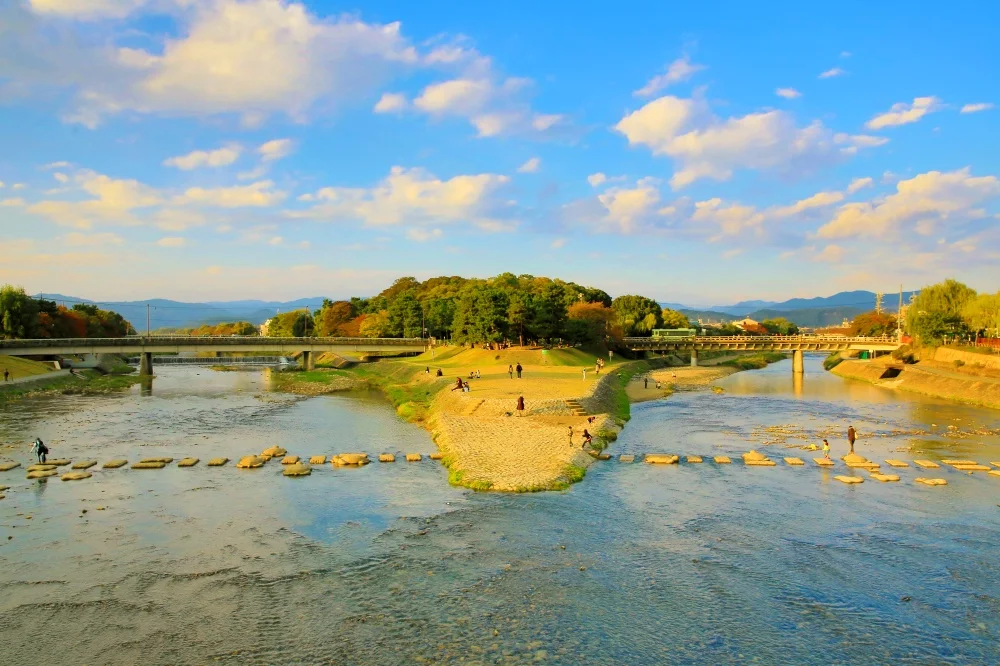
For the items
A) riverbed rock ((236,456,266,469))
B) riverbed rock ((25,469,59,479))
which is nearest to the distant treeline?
riverbed rock ((25,469,59,479))

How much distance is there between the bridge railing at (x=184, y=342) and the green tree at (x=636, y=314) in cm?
5056

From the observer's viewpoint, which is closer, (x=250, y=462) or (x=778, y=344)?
(x=250, y=462)

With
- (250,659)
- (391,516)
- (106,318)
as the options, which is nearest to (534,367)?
(391,516)

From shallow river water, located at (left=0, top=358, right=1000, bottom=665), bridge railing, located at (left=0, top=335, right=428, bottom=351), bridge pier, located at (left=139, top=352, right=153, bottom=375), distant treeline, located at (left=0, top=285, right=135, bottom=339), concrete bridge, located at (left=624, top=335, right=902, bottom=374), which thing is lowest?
shallow river water, located at (left=0, top=358, right=1000, bottom=665)

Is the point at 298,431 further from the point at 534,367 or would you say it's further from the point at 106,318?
the point at 106,318

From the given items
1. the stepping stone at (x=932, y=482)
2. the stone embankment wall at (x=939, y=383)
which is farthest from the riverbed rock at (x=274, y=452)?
the stone embankment wall at (x=939, y=383)

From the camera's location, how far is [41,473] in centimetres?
3194

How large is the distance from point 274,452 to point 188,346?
6822 cm

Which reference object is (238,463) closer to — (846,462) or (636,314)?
(846,462)

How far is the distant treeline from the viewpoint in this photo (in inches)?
3661

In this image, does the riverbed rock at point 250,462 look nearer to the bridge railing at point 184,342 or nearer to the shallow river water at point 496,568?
the shallow river water at point 496,568

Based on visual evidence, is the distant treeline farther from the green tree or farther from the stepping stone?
the stepping stone

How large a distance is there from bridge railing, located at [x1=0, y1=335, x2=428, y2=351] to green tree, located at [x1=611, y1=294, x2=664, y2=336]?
1990 inches

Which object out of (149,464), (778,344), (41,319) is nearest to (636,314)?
(778,344)
